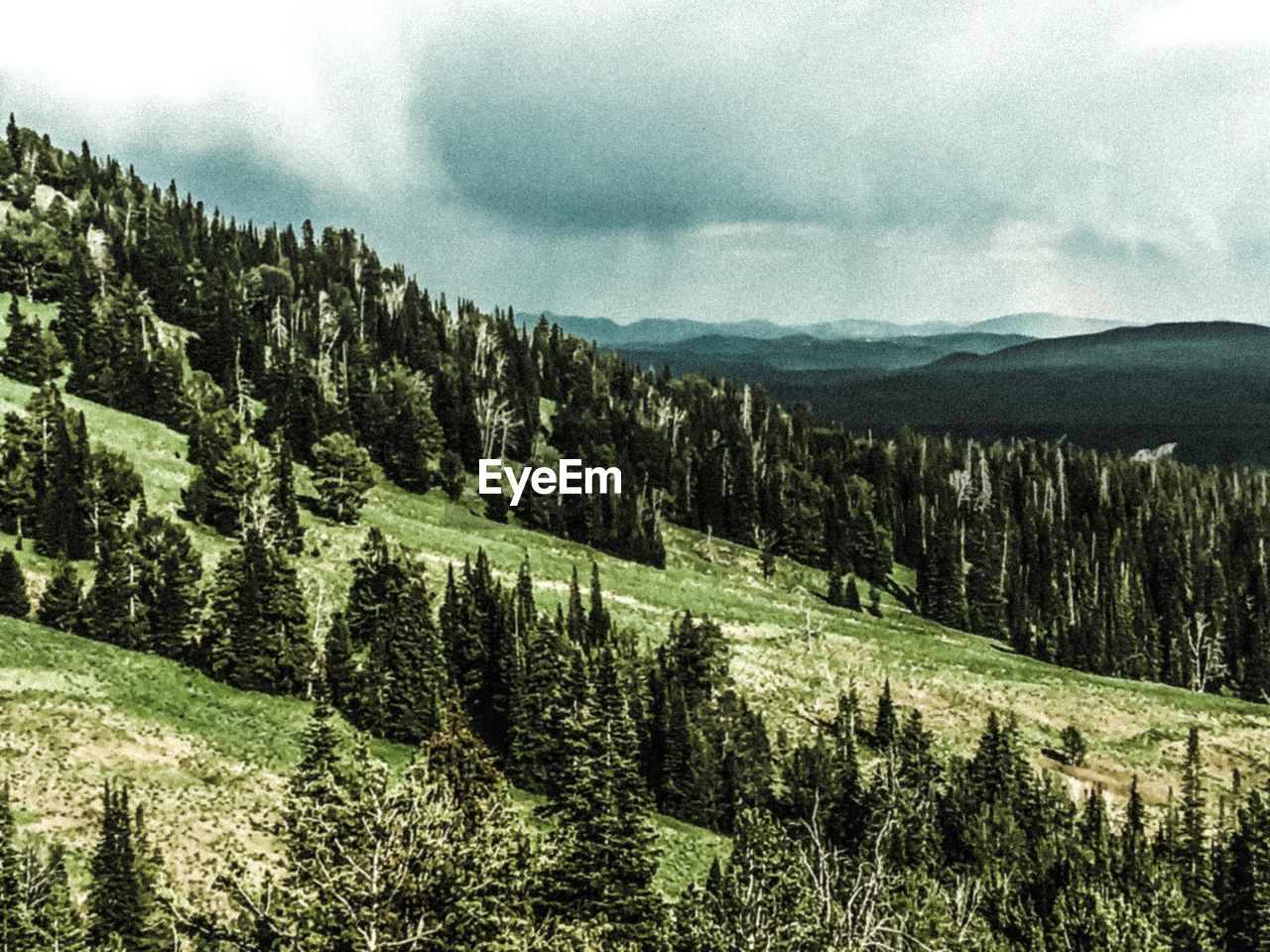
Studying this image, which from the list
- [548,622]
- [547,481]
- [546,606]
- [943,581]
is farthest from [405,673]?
[943,581]

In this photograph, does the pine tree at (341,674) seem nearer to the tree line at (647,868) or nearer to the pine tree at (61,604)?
the tree line at (647,868)

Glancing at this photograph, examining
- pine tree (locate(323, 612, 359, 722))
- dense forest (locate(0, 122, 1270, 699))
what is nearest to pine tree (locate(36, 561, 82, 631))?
pine tree (locate(323, 612, 359, 722))

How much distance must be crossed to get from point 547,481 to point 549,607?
165ft

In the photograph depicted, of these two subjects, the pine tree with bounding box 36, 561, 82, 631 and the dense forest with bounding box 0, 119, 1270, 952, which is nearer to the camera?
the dense forest with bounding box 0, 119, 1270, 952

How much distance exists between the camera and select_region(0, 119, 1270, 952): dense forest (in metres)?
24.0

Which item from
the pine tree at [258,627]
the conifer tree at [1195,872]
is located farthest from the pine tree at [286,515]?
the conifer tree at [1195,872]

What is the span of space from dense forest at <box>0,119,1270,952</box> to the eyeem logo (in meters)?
4.11

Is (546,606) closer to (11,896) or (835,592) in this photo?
(835,592)

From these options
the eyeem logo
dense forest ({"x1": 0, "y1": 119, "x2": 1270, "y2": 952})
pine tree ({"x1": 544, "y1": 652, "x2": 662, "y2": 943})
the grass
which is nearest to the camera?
dense forest ({"x1": 0, "y1": 119, "x2": 1270, "y2": 952})

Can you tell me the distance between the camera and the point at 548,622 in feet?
251

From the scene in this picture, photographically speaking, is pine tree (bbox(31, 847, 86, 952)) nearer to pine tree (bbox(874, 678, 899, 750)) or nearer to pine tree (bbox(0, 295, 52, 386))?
pine tree (bbox(874, 678, 899, 750))

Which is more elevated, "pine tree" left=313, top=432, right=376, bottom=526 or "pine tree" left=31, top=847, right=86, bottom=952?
"pine tree" left=313, top=432, right=376, bottom=526

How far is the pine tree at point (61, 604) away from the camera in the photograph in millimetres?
63719

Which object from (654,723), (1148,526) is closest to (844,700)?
(654,723)
